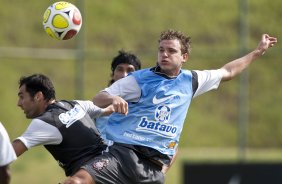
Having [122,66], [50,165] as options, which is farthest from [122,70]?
[50,165]

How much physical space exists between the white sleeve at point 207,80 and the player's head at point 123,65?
A: 1.23 m

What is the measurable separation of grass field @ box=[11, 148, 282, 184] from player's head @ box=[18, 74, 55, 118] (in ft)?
24.6

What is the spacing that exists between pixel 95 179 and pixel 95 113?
667 millimetres

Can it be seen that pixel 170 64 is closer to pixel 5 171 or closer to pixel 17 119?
pixel 5 171

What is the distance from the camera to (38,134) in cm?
728

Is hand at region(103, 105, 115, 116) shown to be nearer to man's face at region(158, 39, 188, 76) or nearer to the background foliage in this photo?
man's face at region(158, 39, 188, 76)

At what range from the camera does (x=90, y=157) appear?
303 inches

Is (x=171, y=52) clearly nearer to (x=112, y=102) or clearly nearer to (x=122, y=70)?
(x=112, y=102)

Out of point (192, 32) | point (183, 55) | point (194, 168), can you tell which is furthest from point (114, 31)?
point (183, 55)

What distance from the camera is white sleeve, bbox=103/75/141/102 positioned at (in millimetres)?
7723

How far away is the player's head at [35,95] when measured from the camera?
7.52 meters

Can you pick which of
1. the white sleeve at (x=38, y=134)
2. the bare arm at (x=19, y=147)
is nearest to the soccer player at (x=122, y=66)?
the white sleeve at (x=38, y=134)

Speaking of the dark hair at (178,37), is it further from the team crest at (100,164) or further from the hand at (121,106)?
the team crest at (100,164)

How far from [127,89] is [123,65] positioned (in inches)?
62.8
